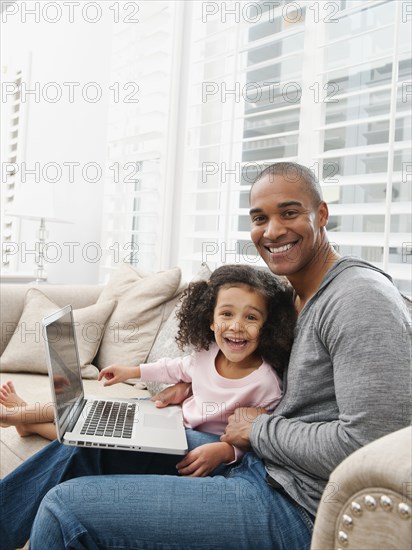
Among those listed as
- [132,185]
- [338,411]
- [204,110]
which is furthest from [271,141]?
[338,411]

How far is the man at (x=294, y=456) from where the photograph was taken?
3.19 feet

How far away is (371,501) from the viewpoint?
2.14 ft

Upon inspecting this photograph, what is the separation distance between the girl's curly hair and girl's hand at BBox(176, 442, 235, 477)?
9.8 inches

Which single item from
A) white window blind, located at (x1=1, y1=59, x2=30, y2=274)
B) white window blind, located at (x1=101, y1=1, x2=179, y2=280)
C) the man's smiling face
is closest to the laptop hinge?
the man's smiling face

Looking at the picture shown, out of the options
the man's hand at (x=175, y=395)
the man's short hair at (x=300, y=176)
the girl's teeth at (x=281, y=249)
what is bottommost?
the man's hand at (x=175, y=395)

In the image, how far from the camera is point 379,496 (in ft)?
2.12

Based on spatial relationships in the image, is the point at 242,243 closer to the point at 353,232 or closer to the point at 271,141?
the point at 271,141

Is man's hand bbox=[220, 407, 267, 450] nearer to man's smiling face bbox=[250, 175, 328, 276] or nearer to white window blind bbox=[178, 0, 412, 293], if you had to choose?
man's smiling face bbox=[250, 175, 328, 276]

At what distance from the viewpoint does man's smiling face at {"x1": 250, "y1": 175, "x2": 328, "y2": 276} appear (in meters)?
1.27

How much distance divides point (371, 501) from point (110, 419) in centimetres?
84

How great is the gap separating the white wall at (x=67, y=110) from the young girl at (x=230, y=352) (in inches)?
93.8

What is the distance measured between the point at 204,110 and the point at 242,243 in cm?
84

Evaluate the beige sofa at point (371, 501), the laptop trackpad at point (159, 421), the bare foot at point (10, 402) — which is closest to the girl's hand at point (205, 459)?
the laptop trackpad at point (159, 421)

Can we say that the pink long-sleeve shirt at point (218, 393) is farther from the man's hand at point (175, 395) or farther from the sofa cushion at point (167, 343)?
the sofa cushion at point (167, 343)
